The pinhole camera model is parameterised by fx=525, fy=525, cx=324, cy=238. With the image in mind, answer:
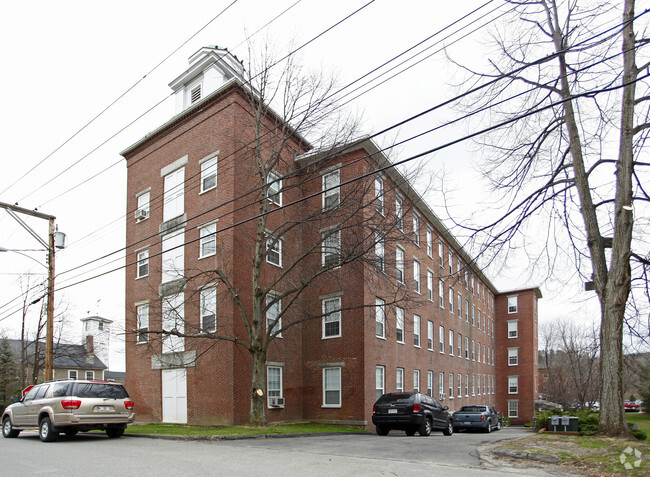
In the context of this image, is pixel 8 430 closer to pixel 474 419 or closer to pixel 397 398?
pixel 397 398

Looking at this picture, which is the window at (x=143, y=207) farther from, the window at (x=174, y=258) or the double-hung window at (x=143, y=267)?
the window at (x=174, y=258)

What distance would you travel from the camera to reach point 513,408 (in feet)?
179

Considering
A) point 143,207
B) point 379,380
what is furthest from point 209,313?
point 379,380

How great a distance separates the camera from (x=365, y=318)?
23.0m

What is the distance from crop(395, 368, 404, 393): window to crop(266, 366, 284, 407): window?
661 centimetres

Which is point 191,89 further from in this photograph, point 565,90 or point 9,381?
point 9,381

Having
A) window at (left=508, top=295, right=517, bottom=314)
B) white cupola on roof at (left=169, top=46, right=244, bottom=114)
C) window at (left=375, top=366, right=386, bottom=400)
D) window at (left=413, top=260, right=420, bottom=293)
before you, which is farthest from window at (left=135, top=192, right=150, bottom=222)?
window at (left=508, top=295, right=517, bottom=314)

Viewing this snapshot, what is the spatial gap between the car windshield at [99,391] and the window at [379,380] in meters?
12.0

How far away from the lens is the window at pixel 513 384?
180ft

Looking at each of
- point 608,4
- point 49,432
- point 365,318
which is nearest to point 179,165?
point 365,318

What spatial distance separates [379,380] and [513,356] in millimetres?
36619

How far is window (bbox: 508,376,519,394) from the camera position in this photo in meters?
54.8

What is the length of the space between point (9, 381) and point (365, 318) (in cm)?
3341

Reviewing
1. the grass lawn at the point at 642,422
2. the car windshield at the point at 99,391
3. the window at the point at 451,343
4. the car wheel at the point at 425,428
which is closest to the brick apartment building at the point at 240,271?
the car wheel at the point at 425,428
